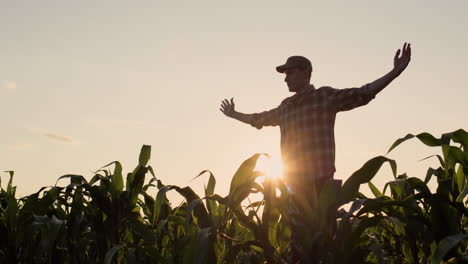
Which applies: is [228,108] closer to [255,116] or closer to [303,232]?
[255,116]

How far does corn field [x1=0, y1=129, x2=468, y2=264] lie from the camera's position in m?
2.14

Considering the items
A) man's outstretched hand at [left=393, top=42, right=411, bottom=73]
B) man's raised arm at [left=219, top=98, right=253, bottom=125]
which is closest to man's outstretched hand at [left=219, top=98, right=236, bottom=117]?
man's raised arm at [left=219, top=98, right=253, bottom=125]

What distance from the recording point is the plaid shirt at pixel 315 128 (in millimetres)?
3994

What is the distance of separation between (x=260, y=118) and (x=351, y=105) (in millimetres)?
1091

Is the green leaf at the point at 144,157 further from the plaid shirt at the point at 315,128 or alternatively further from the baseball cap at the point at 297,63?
the baseball cap at the point at 297,63

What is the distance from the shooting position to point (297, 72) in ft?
14.3

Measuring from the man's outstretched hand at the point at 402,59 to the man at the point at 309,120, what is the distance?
0.42 ft

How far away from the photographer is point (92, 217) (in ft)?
9.78

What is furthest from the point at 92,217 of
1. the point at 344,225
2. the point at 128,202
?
the point at 344,225

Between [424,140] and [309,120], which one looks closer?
[424,140]

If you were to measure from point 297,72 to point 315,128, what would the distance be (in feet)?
1.88

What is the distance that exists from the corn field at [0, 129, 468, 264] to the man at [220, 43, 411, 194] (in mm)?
880

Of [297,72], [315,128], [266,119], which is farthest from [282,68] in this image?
[315,128]

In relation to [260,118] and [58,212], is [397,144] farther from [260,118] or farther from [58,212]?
[260,118]
